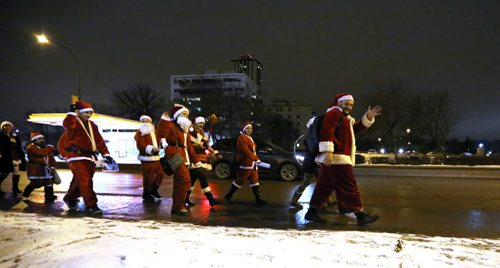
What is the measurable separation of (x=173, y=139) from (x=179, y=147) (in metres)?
0.18

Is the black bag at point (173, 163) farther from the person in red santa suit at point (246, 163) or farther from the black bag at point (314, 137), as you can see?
the black bag at point (314, 137)

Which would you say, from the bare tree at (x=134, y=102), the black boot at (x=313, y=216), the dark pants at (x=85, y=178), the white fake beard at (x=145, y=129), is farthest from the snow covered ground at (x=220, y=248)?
the bare tree at (x=134, y=102)

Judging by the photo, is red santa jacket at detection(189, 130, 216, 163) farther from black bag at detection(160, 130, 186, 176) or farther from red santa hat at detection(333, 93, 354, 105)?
red santa hat at detection(333, 93, 354, 105)

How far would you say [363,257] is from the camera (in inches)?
152

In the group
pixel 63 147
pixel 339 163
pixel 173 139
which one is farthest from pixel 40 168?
pixel 339 163

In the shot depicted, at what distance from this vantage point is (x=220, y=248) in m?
4.08

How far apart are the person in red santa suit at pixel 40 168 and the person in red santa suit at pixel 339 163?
5718mm

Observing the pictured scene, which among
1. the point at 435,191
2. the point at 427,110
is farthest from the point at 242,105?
the point at 435,191

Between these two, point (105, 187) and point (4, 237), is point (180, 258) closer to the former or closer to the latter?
point (4, 237)

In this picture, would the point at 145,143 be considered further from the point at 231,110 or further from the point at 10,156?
the point at 231,110

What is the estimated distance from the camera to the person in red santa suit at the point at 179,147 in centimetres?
710

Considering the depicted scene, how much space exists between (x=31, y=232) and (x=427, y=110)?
3464 cm

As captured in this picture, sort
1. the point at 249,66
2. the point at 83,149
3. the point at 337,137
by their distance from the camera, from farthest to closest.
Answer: the point at 249,66, the point at 83,149, the point at 337,137

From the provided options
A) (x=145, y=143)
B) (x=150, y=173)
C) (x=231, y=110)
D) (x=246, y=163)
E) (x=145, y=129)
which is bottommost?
(x=150, y=173)
